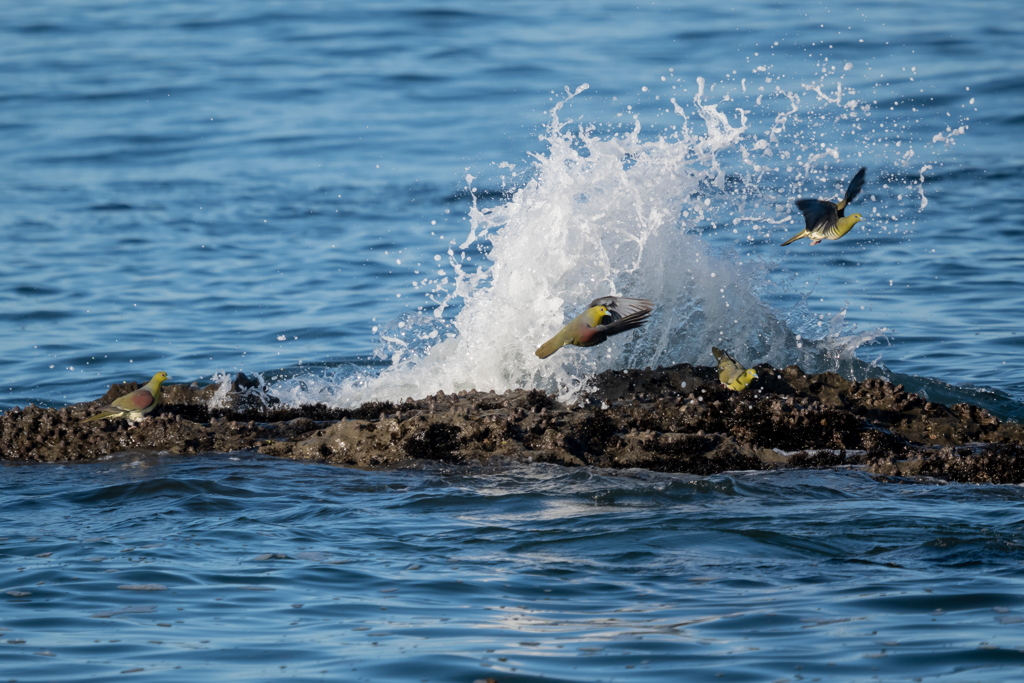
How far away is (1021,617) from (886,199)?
45.5 feet

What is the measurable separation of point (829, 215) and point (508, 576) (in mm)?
3973

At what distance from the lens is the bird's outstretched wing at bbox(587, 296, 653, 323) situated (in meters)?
7.12

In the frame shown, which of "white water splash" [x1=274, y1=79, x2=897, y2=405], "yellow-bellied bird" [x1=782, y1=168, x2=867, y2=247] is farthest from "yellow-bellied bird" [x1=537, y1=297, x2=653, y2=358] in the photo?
"white water splash" [x1=274, y1=79, x2=897, y2=405]

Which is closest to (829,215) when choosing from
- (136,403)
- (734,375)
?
(734,375)

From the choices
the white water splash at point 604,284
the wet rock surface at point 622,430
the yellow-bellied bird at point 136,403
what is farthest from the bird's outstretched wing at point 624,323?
the yellow-bellied bird at point 136,403

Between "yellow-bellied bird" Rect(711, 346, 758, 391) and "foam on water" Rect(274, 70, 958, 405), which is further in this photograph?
"foam on water" Rect(274, 70, 958, 405)

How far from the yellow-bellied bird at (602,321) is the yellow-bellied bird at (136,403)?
264 centimetres

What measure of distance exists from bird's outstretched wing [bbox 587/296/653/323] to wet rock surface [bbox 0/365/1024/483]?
687mm

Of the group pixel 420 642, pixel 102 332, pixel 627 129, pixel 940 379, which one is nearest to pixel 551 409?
Answer: pixel 420 642

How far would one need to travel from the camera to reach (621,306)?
7.17 metres

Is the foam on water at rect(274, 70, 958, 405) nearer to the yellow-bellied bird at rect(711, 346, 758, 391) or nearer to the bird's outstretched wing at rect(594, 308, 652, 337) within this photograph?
the yellow-bellied bird at rect(711, 346, 758, 391)

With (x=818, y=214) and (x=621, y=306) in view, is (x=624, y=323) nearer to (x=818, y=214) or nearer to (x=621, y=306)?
(x=621, y=306)

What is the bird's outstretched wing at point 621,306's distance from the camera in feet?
23.4

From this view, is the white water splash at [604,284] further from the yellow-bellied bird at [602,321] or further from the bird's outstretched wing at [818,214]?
the yellow-bellied bird at [602,321]
